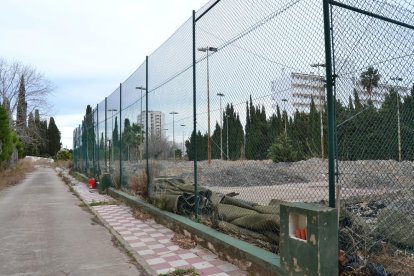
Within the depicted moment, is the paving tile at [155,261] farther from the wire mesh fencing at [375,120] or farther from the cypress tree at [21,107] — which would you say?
the cypress tree at [21,107]

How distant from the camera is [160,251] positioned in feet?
17.9

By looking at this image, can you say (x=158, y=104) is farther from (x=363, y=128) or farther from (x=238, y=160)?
(x=363, y=128)

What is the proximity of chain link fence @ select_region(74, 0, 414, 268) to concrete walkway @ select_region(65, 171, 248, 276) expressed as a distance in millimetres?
485

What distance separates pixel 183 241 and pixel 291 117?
8.74ft

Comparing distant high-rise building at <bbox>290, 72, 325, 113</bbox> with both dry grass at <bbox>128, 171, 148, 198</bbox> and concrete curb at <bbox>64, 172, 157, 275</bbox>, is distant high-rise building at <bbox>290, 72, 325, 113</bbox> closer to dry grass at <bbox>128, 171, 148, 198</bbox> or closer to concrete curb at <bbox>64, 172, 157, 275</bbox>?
concrete curb at <bbox>64, 172, 157, 275</bbox>

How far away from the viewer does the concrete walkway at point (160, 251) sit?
454 cm

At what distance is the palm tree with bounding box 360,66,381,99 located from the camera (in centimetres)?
406

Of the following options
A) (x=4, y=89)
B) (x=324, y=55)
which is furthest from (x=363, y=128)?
(x=4, y=89)

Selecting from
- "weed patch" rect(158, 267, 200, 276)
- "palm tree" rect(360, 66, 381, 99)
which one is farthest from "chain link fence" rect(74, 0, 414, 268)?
"weed patch" rect(158, 267, 200, 276)

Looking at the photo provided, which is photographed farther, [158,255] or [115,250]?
[115,250]

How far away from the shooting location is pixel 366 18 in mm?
4043

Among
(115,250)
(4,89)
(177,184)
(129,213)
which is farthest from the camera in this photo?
(4,89)

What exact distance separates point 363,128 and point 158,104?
574 centimetres

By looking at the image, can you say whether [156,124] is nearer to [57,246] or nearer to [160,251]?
[57,246]
